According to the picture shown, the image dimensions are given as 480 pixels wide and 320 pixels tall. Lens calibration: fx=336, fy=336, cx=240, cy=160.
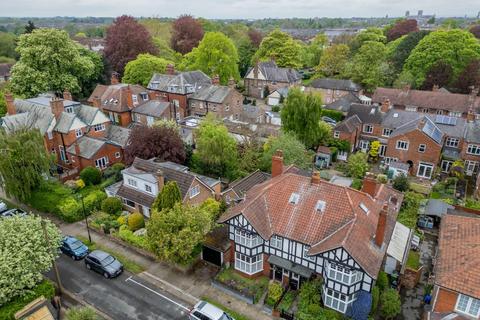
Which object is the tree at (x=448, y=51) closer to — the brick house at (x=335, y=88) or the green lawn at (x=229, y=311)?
the brick house at (x=335, y=88)

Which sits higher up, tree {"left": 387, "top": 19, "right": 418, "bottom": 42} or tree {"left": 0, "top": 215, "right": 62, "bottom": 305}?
tree {"left": 387, "top": 19, "right": 418, "bottom": 42}

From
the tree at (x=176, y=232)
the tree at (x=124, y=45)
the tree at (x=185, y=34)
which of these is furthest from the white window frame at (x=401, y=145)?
the tree at (x=185, y=34)

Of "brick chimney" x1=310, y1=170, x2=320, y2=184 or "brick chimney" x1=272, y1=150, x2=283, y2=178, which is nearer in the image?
"brick chimney" x1=310, y1=170, x2=320, y2=184

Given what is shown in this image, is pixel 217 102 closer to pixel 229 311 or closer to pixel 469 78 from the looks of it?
pixel 229 311

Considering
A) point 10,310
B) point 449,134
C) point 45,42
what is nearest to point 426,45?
point 449,134

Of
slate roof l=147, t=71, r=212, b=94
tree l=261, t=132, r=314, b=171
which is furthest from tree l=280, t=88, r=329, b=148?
slate roof l=147, t=71, r=212, b=94

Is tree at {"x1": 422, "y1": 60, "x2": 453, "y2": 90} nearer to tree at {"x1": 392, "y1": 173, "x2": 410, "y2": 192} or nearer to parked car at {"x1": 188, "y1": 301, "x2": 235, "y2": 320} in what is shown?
tree at {"x1": 392, "y1": 173, "x2": 410, "y2": 192}

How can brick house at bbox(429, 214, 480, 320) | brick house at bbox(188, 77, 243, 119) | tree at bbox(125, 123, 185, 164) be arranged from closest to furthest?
1. brick house at bbox(429, 214, 480, 320)
2. tree at bbox(125, 123, 185, 164)
3. brick house at bbox(188, 77, 243, 119)
